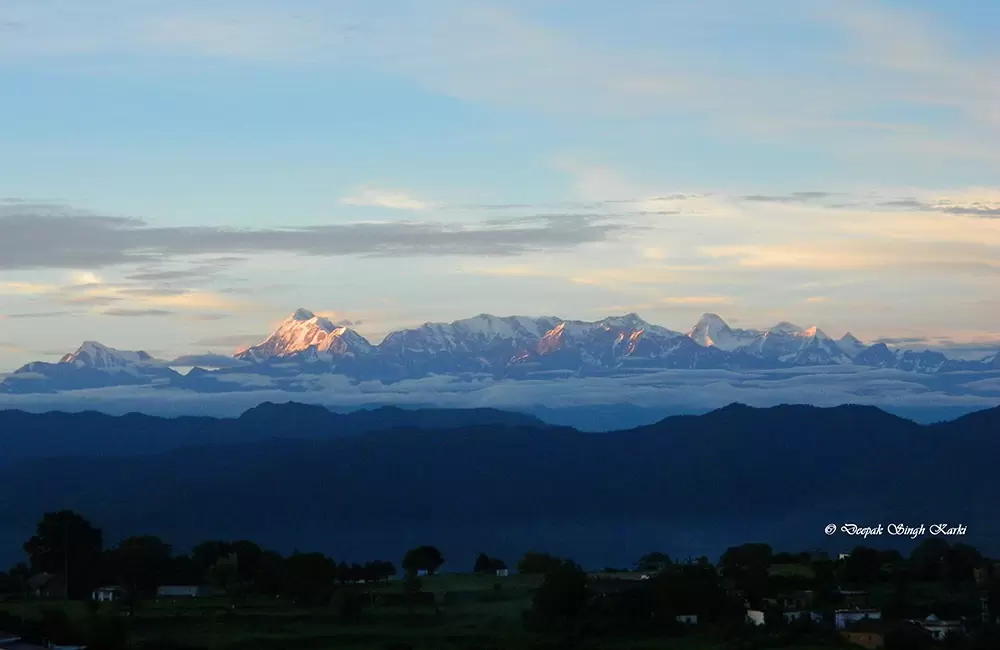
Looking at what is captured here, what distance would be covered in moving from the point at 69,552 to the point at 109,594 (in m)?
11.5

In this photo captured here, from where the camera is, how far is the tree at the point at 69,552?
135 m

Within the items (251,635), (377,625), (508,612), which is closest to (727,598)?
(508,612)

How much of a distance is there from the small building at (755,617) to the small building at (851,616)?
462 centimetres

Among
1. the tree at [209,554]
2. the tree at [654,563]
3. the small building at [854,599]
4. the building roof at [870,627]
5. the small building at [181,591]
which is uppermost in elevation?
the tree at [209,554]

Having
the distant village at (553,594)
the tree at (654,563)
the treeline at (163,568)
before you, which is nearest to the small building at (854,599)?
the distant village at (553,594)

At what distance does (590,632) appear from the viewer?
340 feet

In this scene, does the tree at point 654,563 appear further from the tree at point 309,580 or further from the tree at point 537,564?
the tree at point 309,580

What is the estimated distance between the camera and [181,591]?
133 m

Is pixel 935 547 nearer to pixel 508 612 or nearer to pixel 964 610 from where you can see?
pixel 964 610

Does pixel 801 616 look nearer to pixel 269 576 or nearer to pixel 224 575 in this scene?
pixel 269 576

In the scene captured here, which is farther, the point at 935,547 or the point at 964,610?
the point at 935,547

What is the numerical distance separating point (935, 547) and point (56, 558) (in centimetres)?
7221

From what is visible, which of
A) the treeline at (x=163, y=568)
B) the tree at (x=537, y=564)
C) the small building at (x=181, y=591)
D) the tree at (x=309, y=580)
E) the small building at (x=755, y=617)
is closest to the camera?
the small building at (x=755, y=617)

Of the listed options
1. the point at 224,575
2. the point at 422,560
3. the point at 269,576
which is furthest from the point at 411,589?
the point at 422,560
